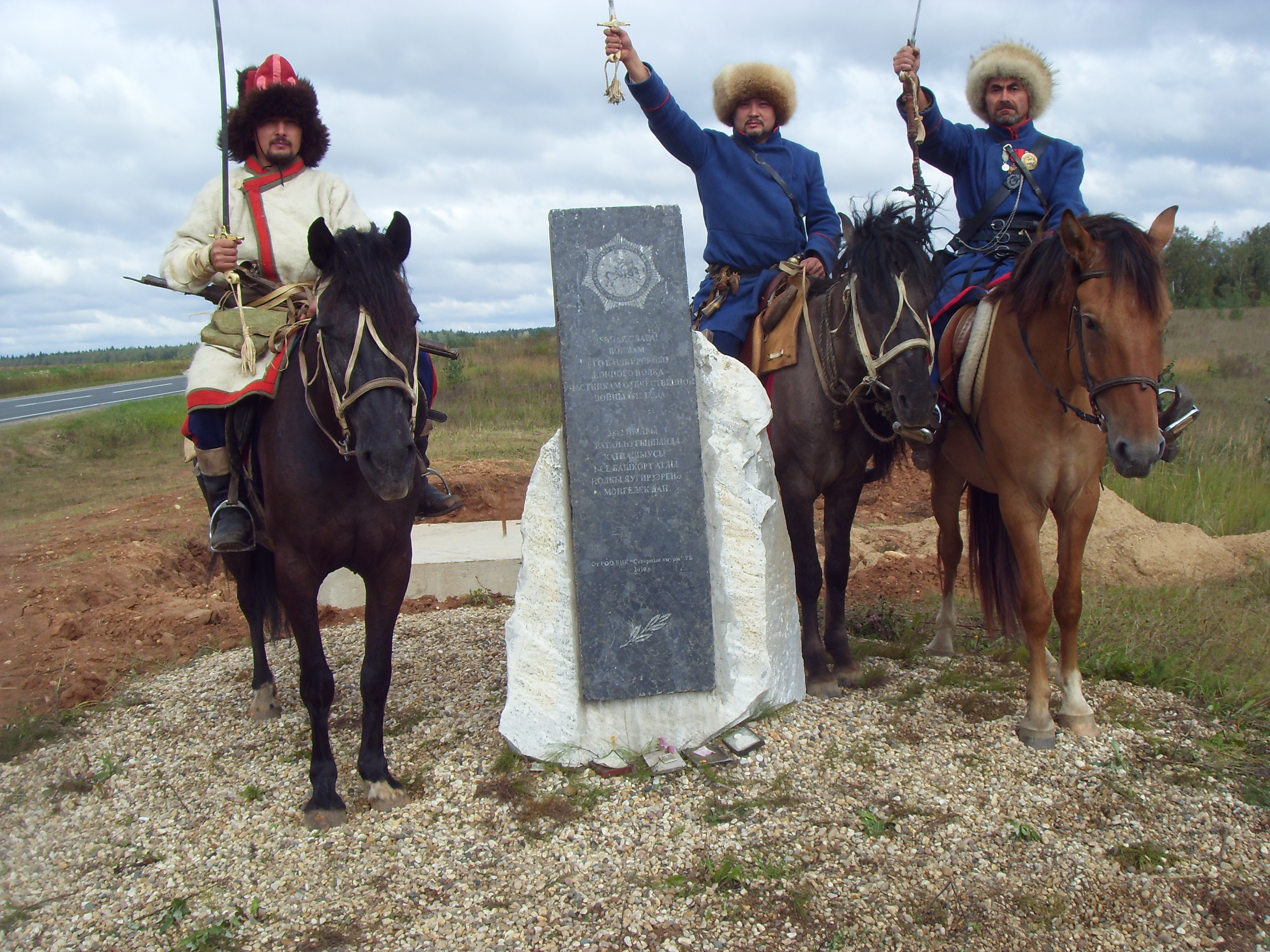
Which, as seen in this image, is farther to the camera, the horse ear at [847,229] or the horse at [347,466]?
the horse ear at [847,229]

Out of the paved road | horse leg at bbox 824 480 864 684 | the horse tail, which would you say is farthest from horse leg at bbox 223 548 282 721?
the paved road

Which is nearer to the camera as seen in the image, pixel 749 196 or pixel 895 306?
pixel 895 306

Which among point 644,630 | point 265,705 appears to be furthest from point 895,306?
point 265,705

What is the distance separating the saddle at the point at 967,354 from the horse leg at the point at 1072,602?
24.9 inches

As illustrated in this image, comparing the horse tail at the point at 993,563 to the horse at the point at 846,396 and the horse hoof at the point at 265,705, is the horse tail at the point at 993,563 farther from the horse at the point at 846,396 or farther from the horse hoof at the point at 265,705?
the horse hoof at the point at 265,705

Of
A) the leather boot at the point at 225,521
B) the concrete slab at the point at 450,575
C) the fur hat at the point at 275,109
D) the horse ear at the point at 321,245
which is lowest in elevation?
the concrete slab at the point at 450,575

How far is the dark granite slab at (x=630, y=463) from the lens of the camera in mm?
3738

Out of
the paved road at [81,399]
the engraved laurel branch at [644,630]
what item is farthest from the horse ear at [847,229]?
the paved road at [81,399]

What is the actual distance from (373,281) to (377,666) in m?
1.59

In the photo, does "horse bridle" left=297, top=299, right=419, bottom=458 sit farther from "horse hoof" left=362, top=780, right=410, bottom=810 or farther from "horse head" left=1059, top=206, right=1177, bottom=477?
"horse head" left=1059, top=206, right=1177, bottom=477

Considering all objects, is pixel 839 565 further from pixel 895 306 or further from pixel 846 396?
pixel 895 306

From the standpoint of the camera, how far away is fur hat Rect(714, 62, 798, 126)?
4.86 metres

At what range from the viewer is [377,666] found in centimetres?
359

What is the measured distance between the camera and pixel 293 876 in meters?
3.06
